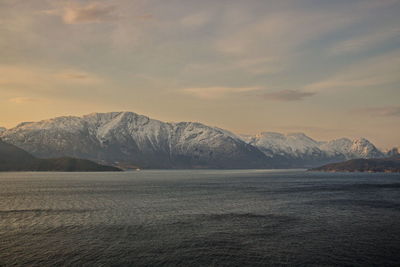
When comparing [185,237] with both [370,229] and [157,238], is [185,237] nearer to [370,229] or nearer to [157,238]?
[157,238]

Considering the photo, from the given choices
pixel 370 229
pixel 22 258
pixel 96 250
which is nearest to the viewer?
pixel 22 258

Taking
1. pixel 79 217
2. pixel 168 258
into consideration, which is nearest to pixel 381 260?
pixel 168 258

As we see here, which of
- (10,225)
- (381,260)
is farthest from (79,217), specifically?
(381,260)

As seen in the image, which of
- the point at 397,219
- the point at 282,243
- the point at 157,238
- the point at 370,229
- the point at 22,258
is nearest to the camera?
the point at 22,258

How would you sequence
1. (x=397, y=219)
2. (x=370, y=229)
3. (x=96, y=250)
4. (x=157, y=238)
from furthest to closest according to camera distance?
1. (x=397, y=219)
2. (x=370, y=229)
3. (x=157, y=238)
4. (x=96, y=250)

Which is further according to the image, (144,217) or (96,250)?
(144,217)

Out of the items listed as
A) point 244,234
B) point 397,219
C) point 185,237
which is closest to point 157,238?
point 185,237

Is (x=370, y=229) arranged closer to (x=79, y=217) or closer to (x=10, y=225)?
(x=79, y=217)

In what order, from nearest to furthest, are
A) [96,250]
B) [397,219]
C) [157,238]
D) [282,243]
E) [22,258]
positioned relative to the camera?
[22,258]
[96,250]
[282,243]
[157,238]
[397,219]

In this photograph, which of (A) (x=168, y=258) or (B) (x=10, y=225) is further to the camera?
(B) (x=10, y=225)
